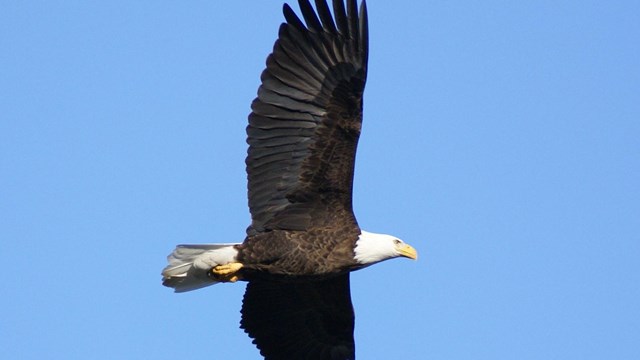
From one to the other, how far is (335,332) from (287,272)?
1.41 metres

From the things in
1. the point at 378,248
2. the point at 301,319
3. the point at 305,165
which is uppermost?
the point at 305,165

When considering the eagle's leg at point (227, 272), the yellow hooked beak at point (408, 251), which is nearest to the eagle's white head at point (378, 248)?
the yellow hooked beak at point (408, 251)

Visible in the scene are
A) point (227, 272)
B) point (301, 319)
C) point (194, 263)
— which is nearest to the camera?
point (227, 272)

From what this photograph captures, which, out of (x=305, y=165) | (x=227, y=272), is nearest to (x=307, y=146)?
(x=305, y=165)

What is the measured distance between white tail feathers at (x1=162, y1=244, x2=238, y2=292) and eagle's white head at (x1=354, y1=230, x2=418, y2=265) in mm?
1025

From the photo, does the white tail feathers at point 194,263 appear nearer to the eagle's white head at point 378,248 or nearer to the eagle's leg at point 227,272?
the eagle's leg at point 227,272

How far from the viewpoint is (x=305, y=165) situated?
1201 cm

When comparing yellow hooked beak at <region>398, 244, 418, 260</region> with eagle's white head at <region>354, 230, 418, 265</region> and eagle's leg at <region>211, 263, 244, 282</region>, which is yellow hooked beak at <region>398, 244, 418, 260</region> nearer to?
eagle's white head at <region>354, 230, 418, 265</region>

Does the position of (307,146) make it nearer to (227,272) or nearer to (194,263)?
(227,272)

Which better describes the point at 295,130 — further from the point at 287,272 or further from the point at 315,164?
the point at 287,272

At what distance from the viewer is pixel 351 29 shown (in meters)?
11.9

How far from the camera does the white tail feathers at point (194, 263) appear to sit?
39.3ft

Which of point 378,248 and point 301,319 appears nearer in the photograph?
point 378,248

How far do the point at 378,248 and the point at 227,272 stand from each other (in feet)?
4.10
